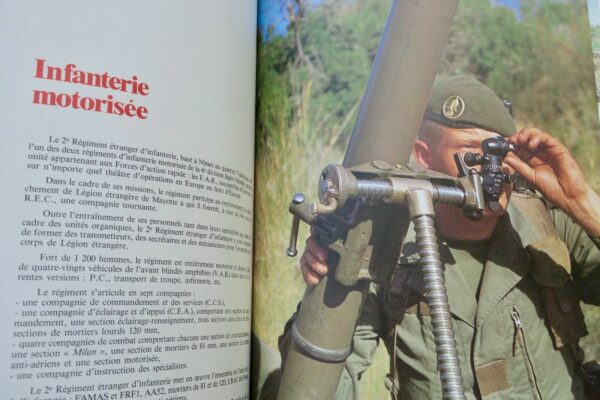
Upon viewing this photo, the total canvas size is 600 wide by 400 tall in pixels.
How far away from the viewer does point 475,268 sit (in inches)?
28.2

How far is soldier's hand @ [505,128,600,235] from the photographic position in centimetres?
68

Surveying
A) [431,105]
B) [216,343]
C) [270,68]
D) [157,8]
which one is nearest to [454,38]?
[431,105]

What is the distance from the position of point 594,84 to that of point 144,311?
605 mm

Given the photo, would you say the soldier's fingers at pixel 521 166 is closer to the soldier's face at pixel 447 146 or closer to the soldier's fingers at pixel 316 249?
the soldier's face at pixel 447 146

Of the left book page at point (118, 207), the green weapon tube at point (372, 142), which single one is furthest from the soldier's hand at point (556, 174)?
the left book page at point (118, 207)

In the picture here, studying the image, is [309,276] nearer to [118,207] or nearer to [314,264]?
[314,264]

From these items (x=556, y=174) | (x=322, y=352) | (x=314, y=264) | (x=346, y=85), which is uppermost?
(x=346, y=85)

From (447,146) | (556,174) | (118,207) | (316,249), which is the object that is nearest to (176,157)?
(118,207)

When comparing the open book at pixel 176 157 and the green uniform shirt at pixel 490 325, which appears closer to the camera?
the open book at pixel 176 157

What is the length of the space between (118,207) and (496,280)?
18.1 inches

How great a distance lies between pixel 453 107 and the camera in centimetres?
73

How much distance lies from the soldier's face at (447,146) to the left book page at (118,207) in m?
0.24

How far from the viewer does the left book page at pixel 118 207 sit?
56 centimetres

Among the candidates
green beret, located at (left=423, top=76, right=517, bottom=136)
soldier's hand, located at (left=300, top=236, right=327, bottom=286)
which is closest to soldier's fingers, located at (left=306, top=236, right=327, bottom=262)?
soldier's hand, located at (left=300, top=236, right=327, bottom=286)
